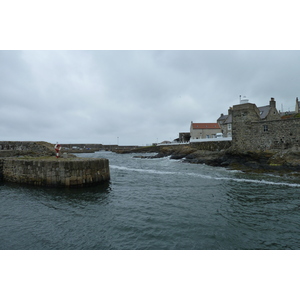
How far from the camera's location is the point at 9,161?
1513 centimetres

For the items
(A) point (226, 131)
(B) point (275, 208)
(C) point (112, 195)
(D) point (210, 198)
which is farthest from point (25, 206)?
(A) point (226, 131)

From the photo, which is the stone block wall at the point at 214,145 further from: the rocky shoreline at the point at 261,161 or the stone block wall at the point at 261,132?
the stone block wall at the point at 261,132

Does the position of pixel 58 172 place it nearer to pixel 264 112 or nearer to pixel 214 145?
pixel 214 145

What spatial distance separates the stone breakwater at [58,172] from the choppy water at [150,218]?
750 mm

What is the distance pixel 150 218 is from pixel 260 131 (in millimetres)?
22772

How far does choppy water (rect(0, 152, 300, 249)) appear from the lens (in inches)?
240

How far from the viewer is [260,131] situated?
2514cm

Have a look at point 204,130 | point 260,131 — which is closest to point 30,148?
point 260,131

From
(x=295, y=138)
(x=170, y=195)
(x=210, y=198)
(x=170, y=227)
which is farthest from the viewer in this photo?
(x=295, y=138)

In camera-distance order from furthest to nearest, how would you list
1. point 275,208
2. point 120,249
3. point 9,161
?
1. point 9,161
2. point 275,208
3. point 120,249

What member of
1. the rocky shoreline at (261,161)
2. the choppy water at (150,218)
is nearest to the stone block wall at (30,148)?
the choppy water at (150,218)

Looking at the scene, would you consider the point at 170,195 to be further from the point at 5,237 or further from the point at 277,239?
the point at 5,237

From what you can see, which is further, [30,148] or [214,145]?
[214,145]

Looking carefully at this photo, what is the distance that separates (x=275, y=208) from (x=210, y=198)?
10.3 ft
